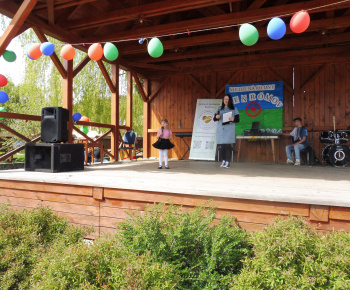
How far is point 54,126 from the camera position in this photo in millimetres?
4160

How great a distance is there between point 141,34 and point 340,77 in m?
5.25

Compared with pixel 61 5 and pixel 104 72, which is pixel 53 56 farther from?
pixel 104 72

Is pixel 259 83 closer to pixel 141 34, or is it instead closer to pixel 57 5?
pixel 141 34

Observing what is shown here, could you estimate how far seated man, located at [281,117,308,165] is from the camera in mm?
6305

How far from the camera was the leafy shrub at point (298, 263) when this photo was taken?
157 centimetres

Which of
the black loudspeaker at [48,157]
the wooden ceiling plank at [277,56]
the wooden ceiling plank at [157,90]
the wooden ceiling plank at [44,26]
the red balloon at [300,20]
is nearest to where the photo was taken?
the red balloon at [300,20]

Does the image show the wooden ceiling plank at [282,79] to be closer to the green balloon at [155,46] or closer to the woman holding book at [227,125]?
the woman holding book at [227,125]

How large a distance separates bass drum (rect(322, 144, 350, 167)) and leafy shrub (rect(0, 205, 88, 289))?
19.0 ft

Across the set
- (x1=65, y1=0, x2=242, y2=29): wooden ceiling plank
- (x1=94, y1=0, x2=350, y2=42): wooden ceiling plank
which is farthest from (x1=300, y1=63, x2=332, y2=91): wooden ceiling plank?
(x1=65, y1=0, x2=242, y2=29): wooden ceiling plank

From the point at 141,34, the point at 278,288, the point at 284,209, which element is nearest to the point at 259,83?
the point at 141,34

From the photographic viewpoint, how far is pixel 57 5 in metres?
4.96

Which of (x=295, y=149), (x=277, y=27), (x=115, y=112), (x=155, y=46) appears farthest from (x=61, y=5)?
(x=295, y=149)

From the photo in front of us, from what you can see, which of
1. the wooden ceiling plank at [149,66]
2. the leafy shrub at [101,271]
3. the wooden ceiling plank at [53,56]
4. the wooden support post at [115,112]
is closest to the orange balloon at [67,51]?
the wooden ceiling plank at [53,56]

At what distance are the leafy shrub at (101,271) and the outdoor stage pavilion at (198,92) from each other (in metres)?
0.91
